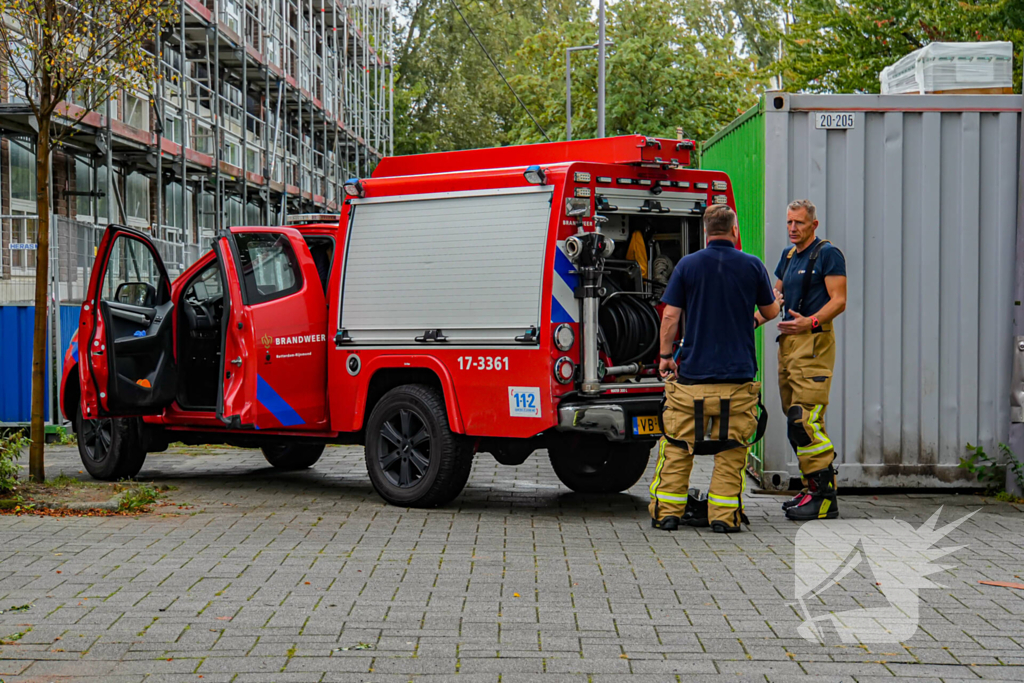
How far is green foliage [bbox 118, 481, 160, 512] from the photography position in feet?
27.2

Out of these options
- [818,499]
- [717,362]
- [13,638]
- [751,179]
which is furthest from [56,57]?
[818,499]

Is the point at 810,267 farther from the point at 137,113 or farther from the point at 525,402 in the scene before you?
the point at 137,113

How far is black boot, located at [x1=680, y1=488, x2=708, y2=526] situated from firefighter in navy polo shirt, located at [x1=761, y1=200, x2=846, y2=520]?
567 millimetres

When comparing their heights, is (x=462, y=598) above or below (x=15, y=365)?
below

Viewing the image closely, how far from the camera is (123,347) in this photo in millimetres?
→ 9102

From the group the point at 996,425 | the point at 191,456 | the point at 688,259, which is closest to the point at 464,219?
the point at 688,259

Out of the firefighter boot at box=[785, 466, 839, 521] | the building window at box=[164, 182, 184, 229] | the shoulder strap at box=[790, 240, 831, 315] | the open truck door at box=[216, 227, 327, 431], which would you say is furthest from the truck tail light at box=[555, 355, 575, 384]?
the building window at box=[164, 182, 184, 229]

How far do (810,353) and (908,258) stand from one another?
5.58 feet

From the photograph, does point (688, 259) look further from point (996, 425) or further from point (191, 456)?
point (191, 456)

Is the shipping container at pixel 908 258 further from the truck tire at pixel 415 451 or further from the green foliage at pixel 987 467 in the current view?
the truck tire at pixel 415 451

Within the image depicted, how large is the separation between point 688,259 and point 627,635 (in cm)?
295

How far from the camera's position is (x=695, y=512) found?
7.71 m

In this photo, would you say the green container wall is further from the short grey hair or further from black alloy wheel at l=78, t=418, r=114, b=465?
black alloy wheel at l=78, t=418, r=114, b=465

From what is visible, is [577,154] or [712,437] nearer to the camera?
[712,437]
